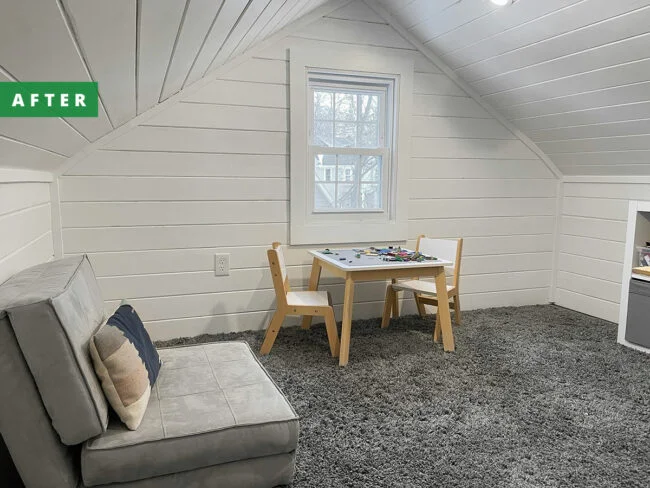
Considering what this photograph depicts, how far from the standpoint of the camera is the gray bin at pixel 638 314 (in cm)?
298

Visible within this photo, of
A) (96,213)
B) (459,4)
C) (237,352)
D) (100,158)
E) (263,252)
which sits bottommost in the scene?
(237,352)

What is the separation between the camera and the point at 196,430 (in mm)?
1530

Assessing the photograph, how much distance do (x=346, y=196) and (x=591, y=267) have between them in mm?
1933

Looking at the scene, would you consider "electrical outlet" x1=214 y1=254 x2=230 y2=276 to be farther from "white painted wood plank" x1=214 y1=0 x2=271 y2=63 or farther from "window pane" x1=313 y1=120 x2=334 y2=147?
"white painted wood plank" x1=214 y1=0 x2=271 y2=63

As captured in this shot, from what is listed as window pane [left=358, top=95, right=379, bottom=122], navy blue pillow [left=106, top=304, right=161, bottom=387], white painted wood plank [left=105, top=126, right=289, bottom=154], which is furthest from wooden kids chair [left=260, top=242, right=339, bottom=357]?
window pane [left=358, top=95, right=379, bottom=122]

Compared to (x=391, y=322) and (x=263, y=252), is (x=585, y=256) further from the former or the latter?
(x=263, y=252)

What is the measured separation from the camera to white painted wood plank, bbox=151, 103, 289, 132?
3.07 meters

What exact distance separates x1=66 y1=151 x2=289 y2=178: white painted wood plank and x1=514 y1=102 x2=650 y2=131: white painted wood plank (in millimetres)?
1821

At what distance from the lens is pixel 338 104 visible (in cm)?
360

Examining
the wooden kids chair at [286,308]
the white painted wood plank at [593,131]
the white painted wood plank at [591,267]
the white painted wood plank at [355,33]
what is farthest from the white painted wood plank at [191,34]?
the white painted wood plank at [591,267]

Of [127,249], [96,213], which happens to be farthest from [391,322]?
[96,213]

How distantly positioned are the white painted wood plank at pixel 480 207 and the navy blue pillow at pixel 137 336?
229 cm

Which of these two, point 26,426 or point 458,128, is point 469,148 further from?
point 26,426

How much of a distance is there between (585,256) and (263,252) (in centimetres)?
245
